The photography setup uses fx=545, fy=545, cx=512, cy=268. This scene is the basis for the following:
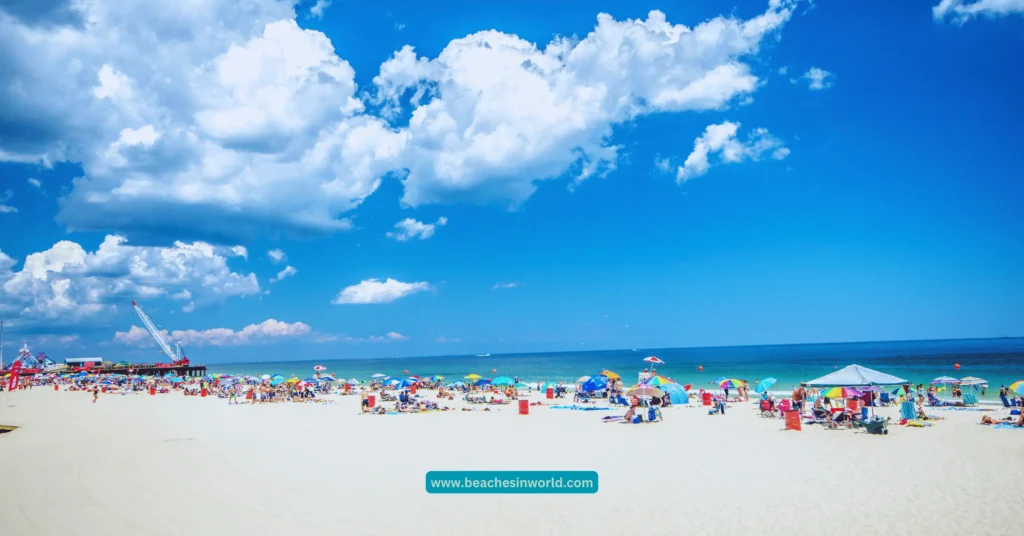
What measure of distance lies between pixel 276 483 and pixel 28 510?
417 centimetres

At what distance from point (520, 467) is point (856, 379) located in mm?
12683

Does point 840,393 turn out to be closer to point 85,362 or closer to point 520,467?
point 520,467

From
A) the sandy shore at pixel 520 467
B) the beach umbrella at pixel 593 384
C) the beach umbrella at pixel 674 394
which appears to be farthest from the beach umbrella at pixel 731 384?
the sandy shore at pixel 520 467

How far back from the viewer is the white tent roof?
1791cm

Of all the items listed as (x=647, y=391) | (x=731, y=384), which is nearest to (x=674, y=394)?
(x=647, y=391)

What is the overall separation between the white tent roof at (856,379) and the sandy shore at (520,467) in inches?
68.1

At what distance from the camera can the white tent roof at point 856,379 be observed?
17.9 meters

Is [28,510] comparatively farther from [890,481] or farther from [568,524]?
[890,481]

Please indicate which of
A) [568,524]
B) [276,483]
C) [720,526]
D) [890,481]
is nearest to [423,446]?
[276,483]

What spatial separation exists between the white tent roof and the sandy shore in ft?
5.68

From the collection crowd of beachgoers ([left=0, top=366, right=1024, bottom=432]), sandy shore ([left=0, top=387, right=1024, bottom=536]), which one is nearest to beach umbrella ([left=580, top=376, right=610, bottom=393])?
crowd of beachgoers ([left=0, top=366, right=1024, bottom=432])

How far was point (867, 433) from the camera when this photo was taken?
640 inches

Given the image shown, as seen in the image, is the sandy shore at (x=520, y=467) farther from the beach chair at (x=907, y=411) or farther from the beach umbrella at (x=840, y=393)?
the beach umbrella at (x=840, y=393)

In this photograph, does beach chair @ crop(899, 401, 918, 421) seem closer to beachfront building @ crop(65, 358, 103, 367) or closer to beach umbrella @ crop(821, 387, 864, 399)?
beach umbrella @ crop(821, 387, 864, 399)
